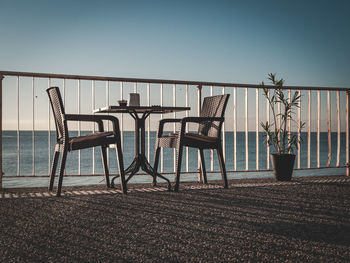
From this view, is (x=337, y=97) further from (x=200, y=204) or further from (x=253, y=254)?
(x=253, y=254)

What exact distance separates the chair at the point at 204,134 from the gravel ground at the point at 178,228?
0.47 metres

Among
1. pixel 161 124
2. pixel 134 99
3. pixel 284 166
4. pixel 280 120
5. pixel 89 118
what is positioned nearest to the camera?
pixel 89 118

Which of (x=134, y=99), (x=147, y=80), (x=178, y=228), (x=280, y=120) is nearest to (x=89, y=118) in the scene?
(x=134, y=99)

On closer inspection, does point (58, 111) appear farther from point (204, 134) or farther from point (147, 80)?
point (204, 134)

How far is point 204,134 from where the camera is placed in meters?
3.72

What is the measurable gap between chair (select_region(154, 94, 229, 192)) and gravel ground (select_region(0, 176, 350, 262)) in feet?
1.54

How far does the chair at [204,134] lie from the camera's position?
3293 mm

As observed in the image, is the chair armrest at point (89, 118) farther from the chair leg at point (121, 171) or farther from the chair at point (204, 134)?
the chair at point (204, 134)

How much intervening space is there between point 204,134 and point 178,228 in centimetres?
187

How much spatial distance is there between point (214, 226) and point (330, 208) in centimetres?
104

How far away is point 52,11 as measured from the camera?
17.4 meters

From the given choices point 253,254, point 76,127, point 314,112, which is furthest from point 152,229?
point 314,112

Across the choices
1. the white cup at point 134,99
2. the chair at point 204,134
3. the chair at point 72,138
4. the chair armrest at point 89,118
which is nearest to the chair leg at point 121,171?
the chair at point 72,138

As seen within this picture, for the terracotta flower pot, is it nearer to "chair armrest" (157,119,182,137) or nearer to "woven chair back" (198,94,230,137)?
"woven chair back" (198,94,230,137)
